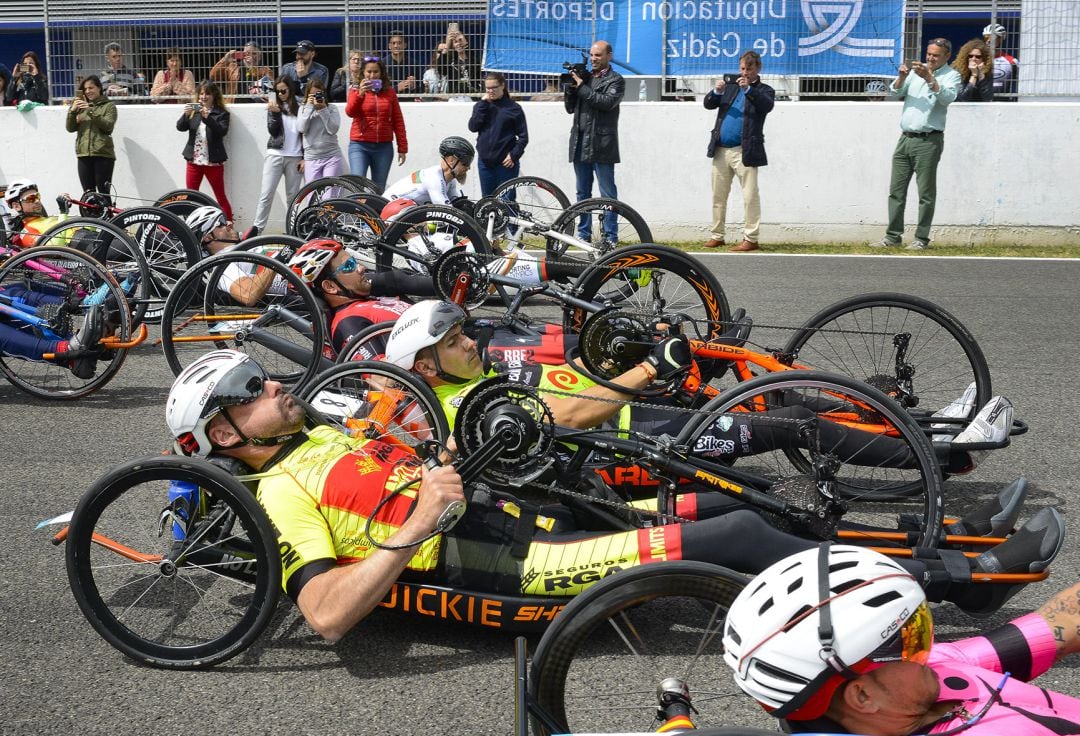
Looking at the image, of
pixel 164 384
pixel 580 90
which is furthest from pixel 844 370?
pixel 580 90

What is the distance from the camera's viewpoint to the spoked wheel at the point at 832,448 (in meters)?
4.26

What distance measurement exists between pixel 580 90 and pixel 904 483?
852 cm

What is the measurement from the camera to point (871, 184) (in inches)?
540

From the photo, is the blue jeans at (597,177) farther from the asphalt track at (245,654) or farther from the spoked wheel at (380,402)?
the spoked wheel at (380,402)

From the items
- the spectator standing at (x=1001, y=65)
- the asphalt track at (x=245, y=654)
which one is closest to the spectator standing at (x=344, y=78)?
the spectator standing at (x=1001, y=65)

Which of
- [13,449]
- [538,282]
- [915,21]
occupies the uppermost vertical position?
[915,21]

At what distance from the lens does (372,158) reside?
14.1 metres

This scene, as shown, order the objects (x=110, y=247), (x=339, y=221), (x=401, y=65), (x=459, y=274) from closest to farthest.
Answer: (x=459, y=274), (x=110, y=247), (x=339, y=221), (x=401, y=65)

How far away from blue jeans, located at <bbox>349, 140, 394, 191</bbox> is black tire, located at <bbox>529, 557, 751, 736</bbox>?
10615 mm

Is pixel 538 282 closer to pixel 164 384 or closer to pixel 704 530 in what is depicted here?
pixel 164 384

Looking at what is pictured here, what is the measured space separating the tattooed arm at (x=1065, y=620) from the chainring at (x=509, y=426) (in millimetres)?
1793

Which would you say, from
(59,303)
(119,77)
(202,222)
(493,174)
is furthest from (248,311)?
(119,77)

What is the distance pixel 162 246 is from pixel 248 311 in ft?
7.75

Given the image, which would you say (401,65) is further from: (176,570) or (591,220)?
(176,570)
